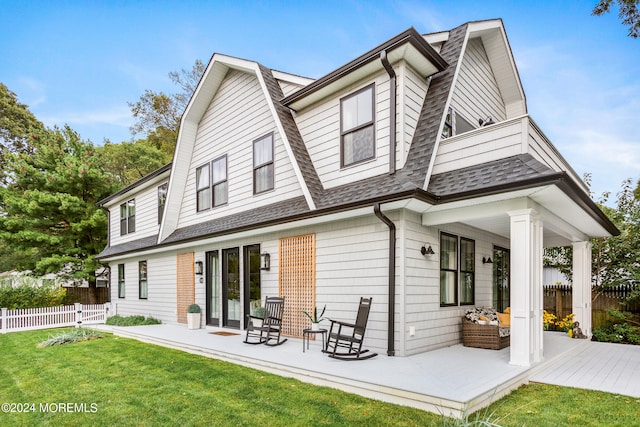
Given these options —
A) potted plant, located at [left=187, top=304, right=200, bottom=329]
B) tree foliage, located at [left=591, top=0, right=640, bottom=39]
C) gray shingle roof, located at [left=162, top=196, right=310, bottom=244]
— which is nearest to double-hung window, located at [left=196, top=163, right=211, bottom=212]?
gray shingle roof, located at [left=162, top=196, right=310, bottom=244]

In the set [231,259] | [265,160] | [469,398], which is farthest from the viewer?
[231,259]

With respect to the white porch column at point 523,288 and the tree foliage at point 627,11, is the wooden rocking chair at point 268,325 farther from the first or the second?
the tree foliage at point 627,11

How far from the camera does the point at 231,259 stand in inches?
388

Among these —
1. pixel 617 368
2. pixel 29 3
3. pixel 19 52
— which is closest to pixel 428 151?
pixel 617 368

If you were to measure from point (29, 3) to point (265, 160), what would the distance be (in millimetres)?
14687

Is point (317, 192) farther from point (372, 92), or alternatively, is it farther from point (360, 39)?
point (360, 39)

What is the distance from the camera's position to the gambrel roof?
5.51 m

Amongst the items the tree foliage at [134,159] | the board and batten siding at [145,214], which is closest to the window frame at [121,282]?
the board and batten siding at [145,214]

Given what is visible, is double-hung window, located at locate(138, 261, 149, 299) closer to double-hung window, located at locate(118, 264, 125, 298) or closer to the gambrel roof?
double-hung window, located at locate(118, 264, 125, 298)

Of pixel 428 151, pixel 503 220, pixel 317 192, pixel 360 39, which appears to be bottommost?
pixel 503 220

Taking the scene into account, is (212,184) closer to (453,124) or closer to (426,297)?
(453,124)

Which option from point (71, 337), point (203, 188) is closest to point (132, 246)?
point (203, 188)

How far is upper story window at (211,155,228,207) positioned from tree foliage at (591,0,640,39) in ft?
27.7

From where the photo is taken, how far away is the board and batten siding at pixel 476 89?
7927 millimetres
